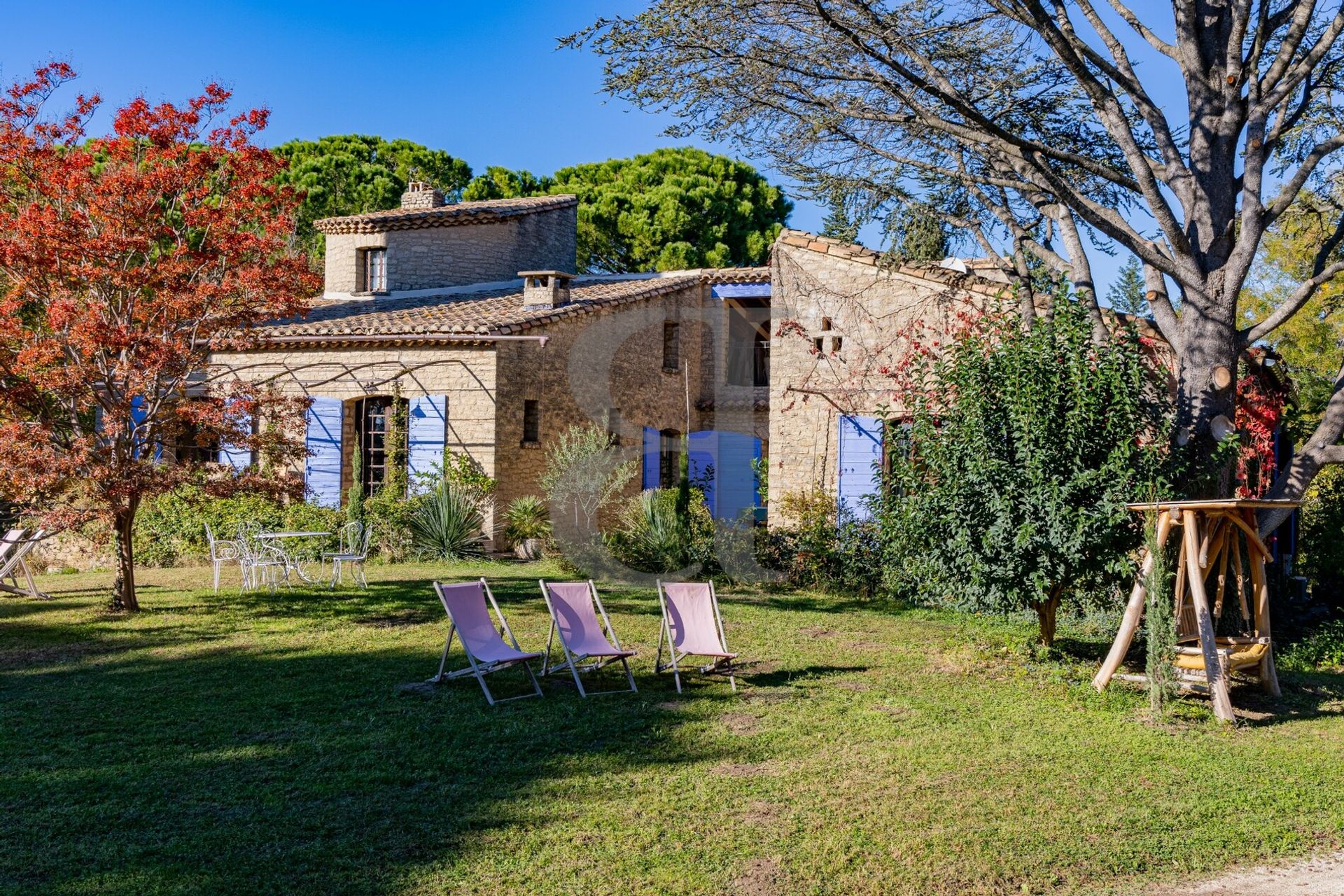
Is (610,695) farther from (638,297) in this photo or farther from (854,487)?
(638,297)

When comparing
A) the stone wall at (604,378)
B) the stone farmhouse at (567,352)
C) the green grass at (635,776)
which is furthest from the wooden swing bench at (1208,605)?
the stone wall at (604,378)

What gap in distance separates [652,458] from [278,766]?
14.6 metres

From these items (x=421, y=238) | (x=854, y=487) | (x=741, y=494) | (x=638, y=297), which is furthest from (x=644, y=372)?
(x=854, y=487)

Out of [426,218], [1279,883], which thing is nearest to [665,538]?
[426,218]

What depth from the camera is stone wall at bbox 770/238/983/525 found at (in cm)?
1387

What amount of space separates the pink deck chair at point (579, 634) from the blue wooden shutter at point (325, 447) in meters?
10.1

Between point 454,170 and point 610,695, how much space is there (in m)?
31.0

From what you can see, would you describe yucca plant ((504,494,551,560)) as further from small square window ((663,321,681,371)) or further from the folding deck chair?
the folding deck chair

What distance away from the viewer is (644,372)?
20359mm

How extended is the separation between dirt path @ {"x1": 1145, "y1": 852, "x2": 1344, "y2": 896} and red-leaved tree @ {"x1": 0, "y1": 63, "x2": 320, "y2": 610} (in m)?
9.61

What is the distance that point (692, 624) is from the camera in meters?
8.56

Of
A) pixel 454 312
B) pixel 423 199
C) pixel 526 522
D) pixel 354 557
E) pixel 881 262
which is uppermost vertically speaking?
pixel 423 199

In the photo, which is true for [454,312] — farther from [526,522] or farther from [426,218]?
[526,522]

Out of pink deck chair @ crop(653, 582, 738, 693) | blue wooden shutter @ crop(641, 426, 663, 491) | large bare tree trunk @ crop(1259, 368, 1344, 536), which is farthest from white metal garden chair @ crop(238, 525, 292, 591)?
large bare tree trunk @ crop(1259, 368, 1344, 536)
